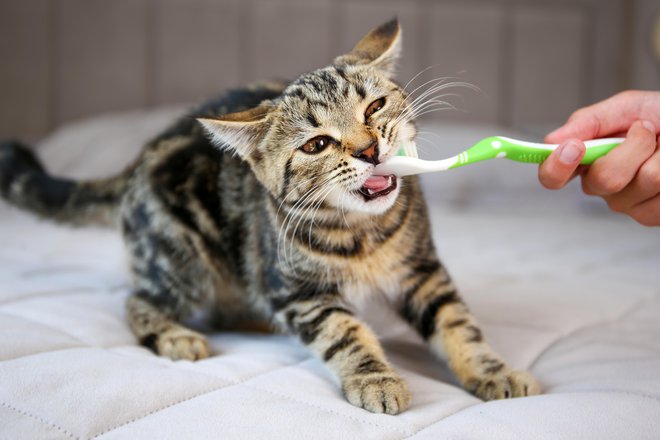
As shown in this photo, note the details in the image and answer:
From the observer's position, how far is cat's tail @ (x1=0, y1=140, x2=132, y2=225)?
1.59 m

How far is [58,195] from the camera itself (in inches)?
62.7

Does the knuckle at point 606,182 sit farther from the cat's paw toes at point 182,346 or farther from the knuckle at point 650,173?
the cat's paw toes at point 182,346

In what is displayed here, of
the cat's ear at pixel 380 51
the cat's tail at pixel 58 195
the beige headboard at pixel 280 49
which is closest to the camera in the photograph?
the cat's ear at pixel 380 51

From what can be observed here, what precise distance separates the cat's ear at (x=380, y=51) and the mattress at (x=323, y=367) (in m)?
0.20

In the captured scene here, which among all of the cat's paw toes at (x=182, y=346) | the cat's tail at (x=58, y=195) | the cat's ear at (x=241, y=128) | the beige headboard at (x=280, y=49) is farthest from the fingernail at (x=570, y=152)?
the beige headboard at (x=280, y=49)

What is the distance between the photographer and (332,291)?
121 cm

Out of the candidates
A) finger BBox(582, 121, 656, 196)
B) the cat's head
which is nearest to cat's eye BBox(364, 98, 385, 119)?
the cat's head

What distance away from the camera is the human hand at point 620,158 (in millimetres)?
1031

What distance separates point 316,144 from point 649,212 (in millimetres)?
607

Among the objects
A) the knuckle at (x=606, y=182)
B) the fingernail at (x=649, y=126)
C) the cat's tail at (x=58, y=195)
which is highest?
the fingernail at (x=649, y=126)

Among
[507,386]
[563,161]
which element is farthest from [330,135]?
[507,386]

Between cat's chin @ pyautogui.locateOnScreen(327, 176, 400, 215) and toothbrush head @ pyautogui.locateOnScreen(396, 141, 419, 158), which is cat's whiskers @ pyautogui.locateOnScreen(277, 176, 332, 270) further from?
toothbrush head @ pyautogui.locateOnScreen(396, 141, 419, 158)

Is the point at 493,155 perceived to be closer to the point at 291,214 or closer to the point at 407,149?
the point at 407,149

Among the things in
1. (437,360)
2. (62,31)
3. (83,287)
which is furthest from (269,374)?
(62,31)
